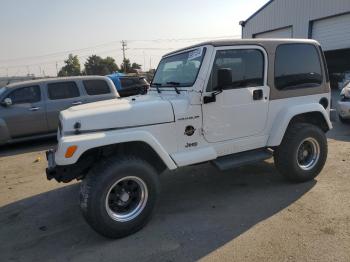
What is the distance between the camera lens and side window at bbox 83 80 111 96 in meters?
9.14

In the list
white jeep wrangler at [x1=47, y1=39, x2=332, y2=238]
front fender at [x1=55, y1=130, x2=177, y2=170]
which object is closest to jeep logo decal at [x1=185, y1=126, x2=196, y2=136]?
white jeep wrangler at [x1=47, y1=39, x2=332, y2=238]

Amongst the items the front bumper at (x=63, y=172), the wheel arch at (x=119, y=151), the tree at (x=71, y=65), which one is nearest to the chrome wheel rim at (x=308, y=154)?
the wheel arch at (x=119, y=151)

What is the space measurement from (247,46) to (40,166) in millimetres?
4659

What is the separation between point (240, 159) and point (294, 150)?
2.89ft

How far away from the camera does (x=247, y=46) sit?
4574 millimetres

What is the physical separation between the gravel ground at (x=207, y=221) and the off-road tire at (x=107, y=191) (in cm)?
15

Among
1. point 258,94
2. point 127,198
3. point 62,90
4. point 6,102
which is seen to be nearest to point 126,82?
point 62,90

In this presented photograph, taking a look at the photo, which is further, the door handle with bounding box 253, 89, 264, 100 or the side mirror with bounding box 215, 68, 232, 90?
the door handle with bounding box 253, 89, 264, 100

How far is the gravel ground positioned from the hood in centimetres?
125

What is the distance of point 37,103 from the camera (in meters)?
8.54

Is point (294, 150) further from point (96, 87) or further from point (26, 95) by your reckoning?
point (26, 95)

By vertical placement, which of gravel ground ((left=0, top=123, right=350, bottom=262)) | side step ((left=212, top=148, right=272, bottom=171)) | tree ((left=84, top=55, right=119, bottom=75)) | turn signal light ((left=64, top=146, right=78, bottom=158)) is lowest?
gravel ground ((left=0, top=123, right=350, bottom=262))

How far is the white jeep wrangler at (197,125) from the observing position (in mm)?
3664

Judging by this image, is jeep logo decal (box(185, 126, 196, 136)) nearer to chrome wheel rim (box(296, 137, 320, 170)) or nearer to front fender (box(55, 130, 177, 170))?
front fender (box(55, 130, 177, 170))
